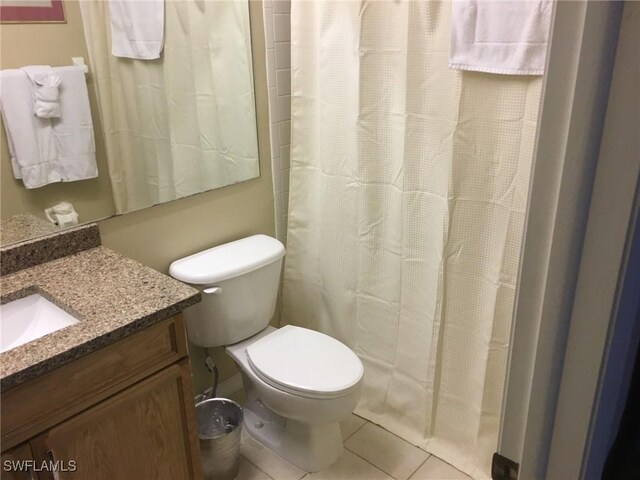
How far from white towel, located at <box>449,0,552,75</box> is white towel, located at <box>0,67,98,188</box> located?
1.08 meters

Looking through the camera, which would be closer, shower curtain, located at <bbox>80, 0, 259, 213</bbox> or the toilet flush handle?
shower curtain, located at <bbox>80, 0, 259, 213</bbox>

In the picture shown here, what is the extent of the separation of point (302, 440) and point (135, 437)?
760 millimetres

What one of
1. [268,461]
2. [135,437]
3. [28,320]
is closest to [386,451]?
[268,461]

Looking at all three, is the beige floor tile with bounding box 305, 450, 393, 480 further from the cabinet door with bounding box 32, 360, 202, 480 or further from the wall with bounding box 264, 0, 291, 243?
the wall with bounding box 264, 0, 291, 243

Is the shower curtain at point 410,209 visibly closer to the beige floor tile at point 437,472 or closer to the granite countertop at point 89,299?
the beige floor tile at point 437,472

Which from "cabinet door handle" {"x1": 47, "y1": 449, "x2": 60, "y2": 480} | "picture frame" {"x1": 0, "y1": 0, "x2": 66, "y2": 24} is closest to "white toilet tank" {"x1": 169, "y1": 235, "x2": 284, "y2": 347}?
"cabinet door handle" {"x1": 47, "y1": 449, "x2": 60, "y2": 480}

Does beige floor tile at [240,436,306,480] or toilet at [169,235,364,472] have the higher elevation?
toilet at [169,235,364,472]

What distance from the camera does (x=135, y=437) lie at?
1.41 m

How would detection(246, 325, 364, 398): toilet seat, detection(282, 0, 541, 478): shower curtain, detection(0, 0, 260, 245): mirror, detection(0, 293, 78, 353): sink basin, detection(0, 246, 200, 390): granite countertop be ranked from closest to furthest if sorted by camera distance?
detection(0, 246, 200, 390): granite countertop → detection(0, 293, 78, 353): sink basin → detection(0, 0, 260, 245): mirror → detection(282, 0, 541, 478): shower curtain → detection(246, 325, 364, 398): toilet seat

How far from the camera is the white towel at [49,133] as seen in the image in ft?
4.76

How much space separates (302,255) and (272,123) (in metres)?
0.54

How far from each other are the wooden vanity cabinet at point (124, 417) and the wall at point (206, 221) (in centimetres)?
54

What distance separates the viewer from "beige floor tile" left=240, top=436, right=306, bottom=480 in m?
1.99

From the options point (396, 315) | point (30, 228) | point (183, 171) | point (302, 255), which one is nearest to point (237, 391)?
point (302, 255)
